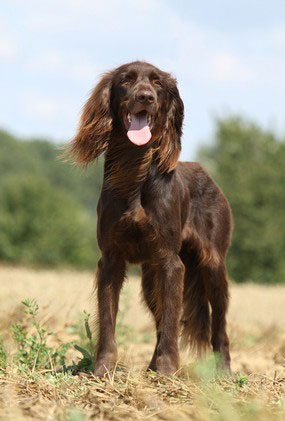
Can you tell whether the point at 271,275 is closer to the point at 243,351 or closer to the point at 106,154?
the point at 243,351

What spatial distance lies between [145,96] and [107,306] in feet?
4.71

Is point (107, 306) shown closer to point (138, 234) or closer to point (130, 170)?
point (138, 234)


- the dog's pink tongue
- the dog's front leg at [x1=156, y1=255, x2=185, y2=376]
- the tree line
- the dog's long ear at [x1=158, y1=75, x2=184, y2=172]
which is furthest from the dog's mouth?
the tree line

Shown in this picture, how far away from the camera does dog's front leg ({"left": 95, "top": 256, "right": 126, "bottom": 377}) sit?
5.07 m

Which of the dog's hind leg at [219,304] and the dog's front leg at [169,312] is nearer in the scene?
the dog's front leg at [169,312]

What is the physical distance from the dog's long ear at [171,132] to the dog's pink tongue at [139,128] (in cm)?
25

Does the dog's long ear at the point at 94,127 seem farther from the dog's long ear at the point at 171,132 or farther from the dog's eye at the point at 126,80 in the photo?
the dog's long ear at the point at 171,132

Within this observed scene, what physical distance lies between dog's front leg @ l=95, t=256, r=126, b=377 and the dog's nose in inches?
43.7

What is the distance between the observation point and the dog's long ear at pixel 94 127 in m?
5.24

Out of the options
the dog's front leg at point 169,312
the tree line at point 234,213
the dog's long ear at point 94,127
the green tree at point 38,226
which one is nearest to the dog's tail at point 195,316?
the dog's front leg at point 169,312

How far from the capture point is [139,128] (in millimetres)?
5000

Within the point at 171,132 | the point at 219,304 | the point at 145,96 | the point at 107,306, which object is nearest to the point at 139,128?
the point at 145,96

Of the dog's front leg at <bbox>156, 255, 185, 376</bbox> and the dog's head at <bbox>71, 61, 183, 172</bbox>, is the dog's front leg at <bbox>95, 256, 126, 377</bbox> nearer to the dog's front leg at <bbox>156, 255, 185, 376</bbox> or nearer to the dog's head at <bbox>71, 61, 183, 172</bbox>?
the dog's front leg at <bbox>156, 255, 185, 376</bbox>

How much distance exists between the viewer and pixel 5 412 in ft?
10.7
